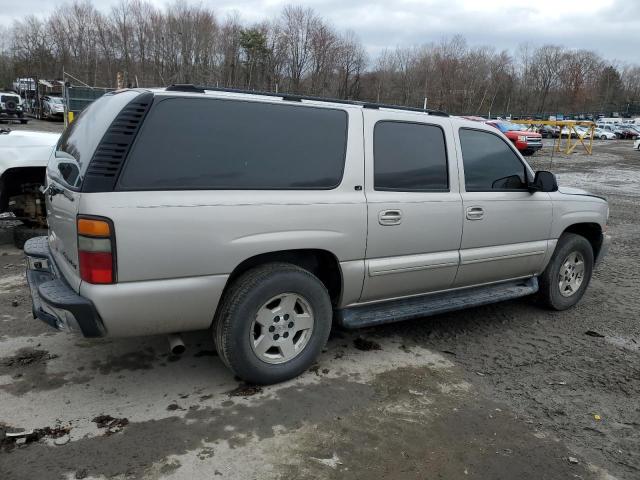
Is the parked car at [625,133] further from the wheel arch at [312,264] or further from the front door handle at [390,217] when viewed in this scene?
the wheel arch at [312,264]

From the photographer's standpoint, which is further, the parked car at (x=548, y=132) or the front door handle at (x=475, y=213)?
the parked car at (x=548, y=132)

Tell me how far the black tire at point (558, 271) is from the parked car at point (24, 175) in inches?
218

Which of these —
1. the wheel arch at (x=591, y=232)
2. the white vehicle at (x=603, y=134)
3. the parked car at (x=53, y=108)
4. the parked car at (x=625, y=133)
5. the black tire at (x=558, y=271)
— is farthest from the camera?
the parked car at (x=625, y=133)

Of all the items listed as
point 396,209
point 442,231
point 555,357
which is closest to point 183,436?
point 396,209

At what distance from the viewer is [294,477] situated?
105 inches

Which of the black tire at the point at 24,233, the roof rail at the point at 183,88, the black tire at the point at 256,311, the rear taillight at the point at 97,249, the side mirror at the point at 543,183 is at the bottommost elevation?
the black tire at the point at 24,233

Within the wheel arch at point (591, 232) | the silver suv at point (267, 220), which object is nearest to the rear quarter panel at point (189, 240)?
the silver suv at point (267, 220)

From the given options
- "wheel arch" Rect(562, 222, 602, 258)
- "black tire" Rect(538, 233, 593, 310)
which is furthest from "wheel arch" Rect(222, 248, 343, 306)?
"wheel arch" Rect(562, 222, 602, 258)

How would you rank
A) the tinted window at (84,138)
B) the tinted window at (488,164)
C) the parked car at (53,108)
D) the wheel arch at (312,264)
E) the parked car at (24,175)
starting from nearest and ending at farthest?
the tinted window at (84,138), the wheel arch at (312,264), the tinted window at (488,164), the parked car at (24,175), the parked car at (53,108)

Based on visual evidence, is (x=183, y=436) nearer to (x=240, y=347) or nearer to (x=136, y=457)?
(x=136, y=457)

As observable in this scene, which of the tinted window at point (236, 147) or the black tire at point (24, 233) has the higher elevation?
the tinted window at point (236, 147)

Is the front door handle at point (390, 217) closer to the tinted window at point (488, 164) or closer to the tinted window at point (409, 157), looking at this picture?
the tinted window at point (409, 157)

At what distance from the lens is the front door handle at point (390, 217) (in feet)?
12.3

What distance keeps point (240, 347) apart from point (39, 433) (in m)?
1.21
